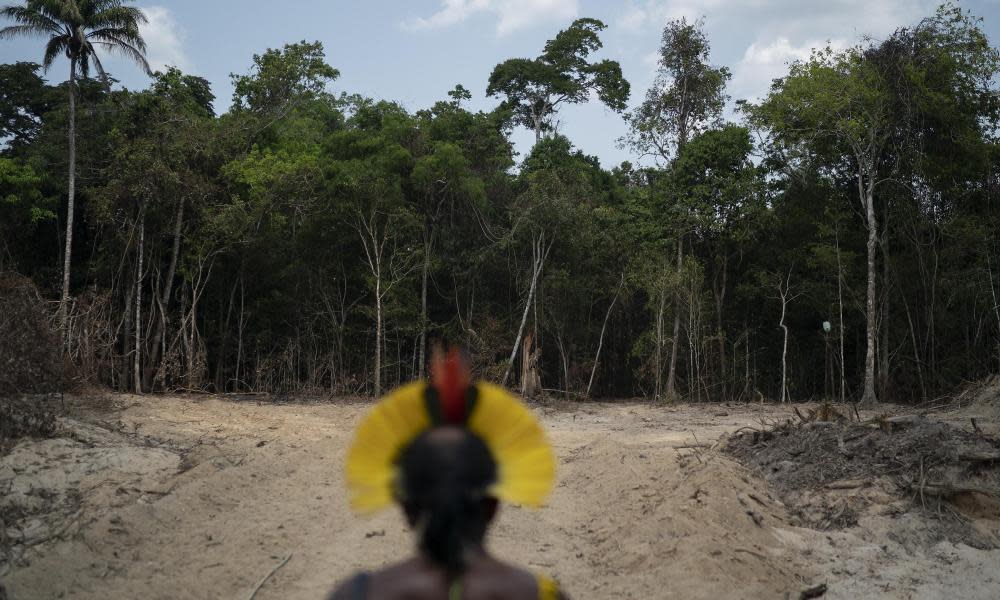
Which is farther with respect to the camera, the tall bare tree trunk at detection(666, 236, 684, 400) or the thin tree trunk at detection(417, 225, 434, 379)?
the thin tree trunk at detection(417, 225, 434, 379)

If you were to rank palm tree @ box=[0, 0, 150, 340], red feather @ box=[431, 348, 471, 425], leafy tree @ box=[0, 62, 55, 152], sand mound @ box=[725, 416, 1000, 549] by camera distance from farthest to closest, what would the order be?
1. leafy tree @ box=[0, 62, 55, 152]
2. palm tree @ box=[0, 0, 150, 340]
3. sand mound @ box=[725, 416, 1000, 549]
4. red feather @ box=[431, 348, 471, 425]

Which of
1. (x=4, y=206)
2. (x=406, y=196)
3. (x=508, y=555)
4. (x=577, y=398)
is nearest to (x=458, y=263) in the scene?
(x=406, y=196)

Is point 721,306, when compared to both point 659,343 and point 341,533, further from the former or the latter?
point 341,533

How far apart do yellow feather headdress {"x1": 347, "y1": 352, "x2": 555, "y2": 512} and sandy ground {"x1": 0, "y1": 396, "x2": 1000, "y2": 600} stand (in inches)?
142

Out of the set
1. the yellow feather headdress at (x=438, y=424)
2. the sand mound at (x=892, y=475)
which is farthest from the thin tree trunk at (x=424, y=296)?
the yellow feather headdress at (x=438, y=424)

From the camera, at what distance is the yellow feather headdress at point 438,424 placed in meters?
1.21

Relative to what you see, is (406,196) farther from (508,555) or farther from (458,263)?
(508,555)

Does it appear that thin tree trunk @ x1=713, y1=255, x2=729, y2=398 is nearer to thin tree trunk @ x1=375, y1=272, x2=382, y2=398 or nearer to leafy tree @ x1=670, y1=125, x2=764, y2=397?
leafy tree @ x1=670, y1=125, x2=764, y2=397

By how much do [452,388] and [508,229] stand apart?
1903 centimetres

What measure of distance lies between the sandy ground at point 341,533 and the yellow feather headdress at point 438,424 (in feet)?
11.9

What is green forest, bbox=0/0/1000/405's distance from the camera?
16500 mm

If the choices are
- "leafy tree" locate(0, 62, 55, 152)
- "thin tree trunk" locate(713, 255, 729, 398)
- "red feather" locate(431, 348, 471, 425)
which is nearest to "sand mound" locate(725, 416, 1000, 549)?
"red feather" locate(431, 348, 471, 425)

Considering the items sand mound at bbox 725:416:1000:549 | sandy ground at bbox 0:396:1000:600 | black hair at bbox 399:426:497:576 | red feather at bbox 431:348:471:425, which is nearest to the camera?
black hair at bbox 399:426:497:576

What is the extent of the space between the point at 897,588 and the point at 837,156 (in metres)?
16.3
